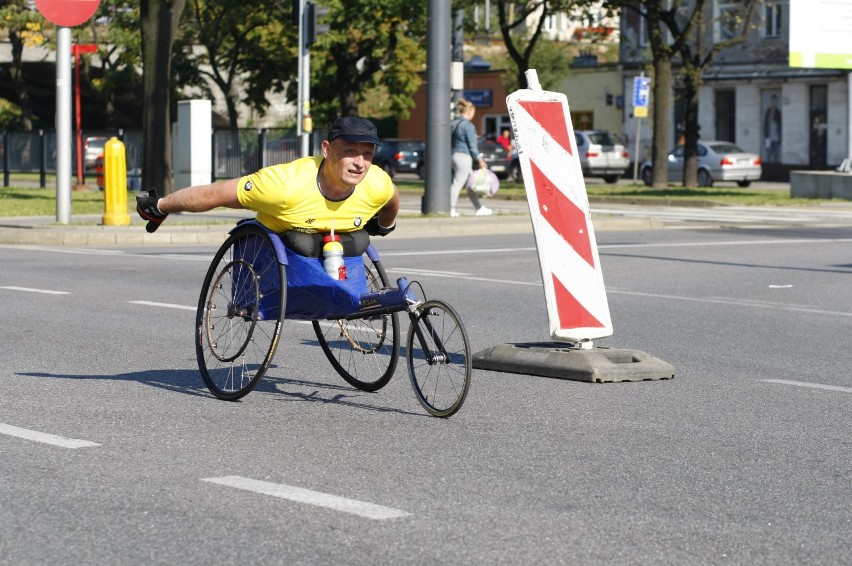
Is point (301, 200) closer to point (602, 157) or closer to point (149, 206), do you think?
point (149, 206)

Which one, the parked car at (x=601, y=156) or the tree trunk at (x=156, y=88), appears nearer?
the tree trunk at (x=156, y=88)

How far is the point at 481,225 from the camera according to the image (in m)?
24.5

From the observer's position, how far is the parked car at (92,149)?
42.8m

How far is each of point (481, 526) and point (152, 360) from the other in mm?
4712

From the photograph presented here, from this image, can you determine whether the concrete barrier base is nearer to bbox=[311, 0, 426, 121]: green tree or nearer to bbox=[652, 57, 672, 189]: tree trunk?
bbox=[652, 57, 672, 189]: tree trunk

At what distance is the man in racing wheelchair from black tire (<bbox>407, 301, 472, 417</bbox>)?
62cm

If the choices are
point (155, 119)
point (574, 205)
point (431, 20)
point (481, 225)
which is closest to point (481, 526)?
point (574, 205)

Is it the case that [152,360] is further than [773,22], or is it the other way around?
[773,22]

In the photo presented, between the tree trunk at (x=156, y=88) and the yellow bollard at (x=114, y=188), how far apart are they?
6.65m

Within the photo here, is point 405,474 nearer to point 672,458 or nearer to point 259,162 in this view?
point 672,458

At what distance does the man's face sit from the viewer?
7.92 metres

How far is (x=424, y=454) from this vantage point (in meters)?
6.84

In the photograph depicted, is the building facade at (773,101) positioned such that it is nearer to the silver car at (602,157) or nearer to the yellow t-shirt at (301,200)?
the silver car at (602,157)

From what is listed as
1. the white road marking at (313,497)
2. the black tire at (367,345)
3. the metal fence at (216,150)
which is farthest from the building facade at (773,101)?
the white road marking at (313,497)
